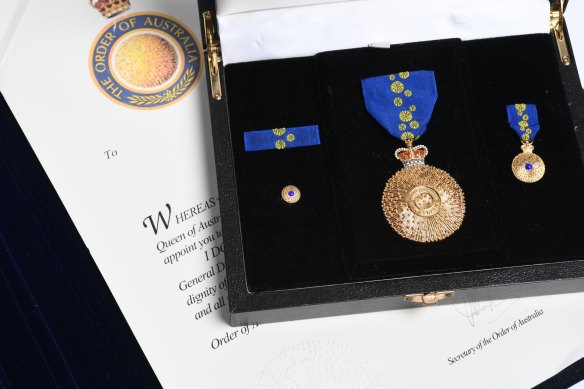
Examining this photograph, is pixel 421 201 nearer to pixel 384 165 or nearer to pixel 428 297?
pixel 384 165

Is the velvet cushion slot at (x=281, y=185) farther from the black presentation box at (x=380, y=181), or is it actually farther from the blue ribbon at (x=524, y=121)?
the blue ribbon at (x=524, y=121)

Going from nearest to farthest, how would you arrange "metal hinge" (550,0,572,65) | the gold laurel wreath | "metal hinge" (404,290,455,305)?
"metal hinge" (404,290,455,305) → "metal hinge" (550,0,572,65) → the gold laurel wreath

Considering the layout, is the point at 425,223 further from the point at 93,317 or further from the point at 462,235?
the point at 93,317

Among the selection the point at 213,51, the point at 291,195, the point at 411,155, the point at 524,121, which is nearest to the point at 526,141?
the point at 524,121

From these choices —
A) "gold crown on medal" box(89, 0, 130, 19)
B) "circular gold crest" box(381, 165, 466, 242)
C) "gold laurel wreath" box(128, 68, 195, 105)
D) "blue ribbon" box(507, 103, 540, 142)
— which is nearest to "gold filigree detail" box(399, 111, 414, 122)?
"circular gold crest" box(381, 165, 466, 242)

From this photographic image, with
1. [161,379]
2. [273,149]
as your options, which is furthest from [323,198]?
[161,379]

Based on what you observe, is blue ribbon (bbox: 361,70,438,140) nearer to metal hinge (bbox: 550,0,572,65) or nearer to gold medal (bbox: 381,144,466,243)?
gold medal (bbox: 381,144,466,243)
